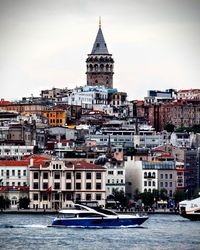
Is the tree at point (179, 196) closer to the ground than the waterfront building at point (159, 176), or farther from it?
closer to the ground

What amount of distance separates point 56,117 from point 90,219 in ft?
210

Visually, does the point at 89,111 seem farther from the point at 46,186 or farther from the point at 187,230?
the point at 187,230

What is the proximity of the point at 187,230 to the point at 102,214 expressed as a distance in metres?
3.87

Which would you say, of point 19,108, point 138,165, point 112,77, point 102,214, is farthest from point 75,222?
point 112,77

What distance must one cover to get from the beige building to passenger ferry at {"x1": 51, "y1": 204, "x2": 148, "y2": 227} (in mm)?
15975

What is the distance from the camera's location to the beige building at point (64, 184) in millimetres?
92938

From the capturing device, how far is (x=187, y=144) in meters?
123

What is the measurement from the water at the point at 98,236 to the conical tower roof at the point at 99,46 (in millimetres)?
76749

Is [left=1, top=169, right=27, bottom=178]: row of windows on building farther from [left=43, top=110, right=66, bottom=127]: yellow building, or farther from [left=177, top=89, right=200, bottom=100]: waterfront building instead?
[left=177, top=89, right=200, bottom=100]: waterfront building

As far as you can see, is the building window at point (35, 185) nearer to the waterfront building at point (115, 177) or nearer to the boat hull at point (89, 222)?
the waterfront building at point (115, 177)

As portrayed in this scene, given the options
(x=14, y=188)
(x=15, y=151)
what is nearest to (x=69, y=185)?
(x=14, y=188)

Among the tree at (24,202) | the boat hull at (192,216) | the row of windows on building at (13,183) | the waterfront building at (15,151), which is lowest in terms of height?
the boat hull at (192,216)

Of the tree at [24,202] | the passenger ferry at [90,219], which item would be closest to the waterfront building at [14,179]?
the tree at [24,202]

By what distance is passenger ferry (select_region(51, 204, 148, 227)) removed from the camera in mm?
76062
